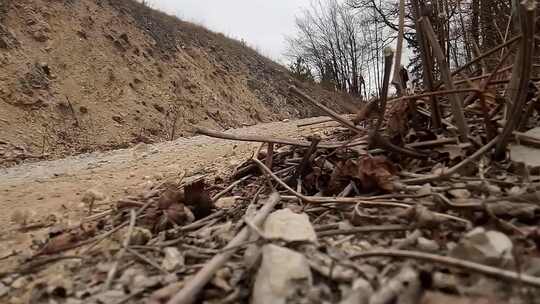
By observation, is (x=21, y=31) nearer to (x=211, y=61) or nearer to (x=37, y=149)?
(x=37, y=149)

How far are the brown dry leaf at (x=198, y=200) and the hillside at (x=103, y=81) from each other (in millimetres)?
5161

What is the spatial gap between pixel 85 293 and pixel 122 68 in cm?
911

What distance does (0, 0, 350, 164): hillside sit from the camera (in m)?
6.74

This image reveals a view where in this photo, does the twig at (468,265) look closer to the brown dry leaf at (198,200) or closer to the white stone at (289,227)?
the white stone at (289,227)

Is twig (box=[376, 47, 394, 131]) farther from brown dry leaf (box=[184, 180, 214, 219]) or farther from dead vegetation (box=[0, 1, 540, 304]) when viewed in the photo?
brown dry leaf (box=[184, 180, 214, 219])

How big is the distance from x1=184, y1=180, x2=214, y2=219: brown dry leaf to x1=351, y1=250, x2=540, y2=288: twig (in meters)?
0.53

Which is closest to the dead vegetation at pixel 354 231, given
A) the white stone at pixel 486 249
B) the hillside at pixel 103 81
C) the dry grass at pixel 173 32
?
the white stone at pixel 486 249

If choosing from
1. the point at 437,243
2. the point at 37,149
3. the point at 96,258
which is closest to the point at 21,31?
the point at 37,149

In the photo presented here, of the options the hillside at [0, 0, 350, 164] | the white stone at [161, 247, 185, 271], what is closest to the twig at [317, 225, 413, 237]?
the white stone at [161, 247, 185, 271]

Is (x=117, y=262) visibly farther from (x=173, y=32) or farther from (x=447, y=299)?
(x=173, y=32)

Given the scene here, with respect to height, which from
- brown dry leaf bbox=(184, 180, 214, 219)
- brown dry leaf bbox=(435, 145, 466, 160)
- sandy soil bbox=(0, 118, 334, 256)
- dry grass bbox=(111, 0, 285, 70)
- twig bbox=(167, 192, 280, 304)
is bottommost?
sandy soil bbox=(0, 118, 334, 256)

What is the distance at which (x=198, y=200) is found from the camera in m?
1.16

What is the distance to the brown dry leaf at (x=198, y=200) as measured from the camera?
115 centimetres

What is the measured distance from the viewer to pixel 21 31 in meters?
7.77
